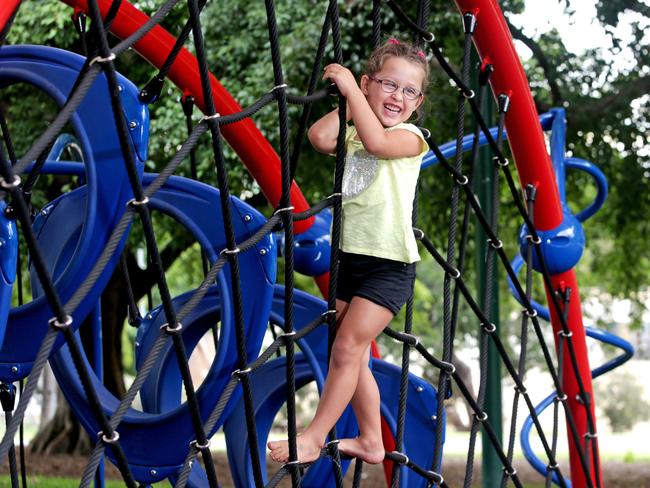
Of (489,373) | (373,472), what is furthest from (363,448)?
(373,472)

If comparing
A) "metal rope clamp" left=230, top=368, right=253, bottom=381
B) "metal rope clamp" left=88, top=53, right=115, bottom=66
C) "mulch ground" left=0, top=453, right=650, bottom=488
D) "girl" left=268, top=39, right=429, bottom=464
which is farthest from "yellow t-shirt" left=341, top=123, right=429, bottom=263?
"mulch ground" left=0, top=453, right=650, bottom=488

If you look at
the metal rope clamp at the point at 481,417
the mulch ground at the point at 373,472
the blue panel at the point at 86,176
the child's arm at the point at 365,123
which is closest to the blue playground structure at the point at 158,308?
the blue panel at the point at 86,176

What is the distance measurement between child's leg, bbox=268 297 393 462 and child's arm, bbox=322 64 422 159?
14.1 inches

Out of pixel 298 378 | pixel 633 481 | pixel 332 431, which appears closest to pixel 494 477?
pixel 298 378

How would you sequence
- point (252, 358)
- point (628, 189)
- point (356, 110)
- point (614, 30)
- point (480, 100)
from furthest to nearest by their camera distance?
point (628, 189) → point (614, 30) → point (480, 100) → point (252, 358) → point (356, 110)

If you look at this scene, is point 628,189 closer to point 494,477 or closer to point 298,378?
point 494,477

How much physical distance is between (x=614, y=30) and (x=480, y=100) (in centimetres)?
543

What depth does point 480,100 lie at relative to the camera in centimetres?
331

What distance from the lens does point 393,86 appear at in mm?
2434

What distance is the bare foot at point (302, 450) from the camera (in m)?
2.44

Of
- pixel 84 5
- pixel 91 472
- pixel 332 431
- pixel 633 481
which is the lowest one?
pixel 91 472

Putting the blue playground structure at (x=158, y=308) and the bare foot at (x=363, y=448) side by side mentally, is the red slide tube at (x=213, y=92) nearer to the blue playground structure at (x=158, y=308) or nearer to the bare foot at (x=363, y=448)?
the blue playground structure at (x=158, y=308)

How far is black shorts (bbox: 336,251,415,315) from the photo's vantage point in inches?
96.0

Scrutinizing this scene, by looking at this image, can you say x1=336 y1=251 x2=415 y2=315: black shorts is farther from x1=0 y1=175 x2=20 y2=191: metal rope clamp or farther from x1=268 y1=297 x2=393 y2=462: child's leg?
x1=0 y1=175 x2=20 y2=191: metal rope clamp
